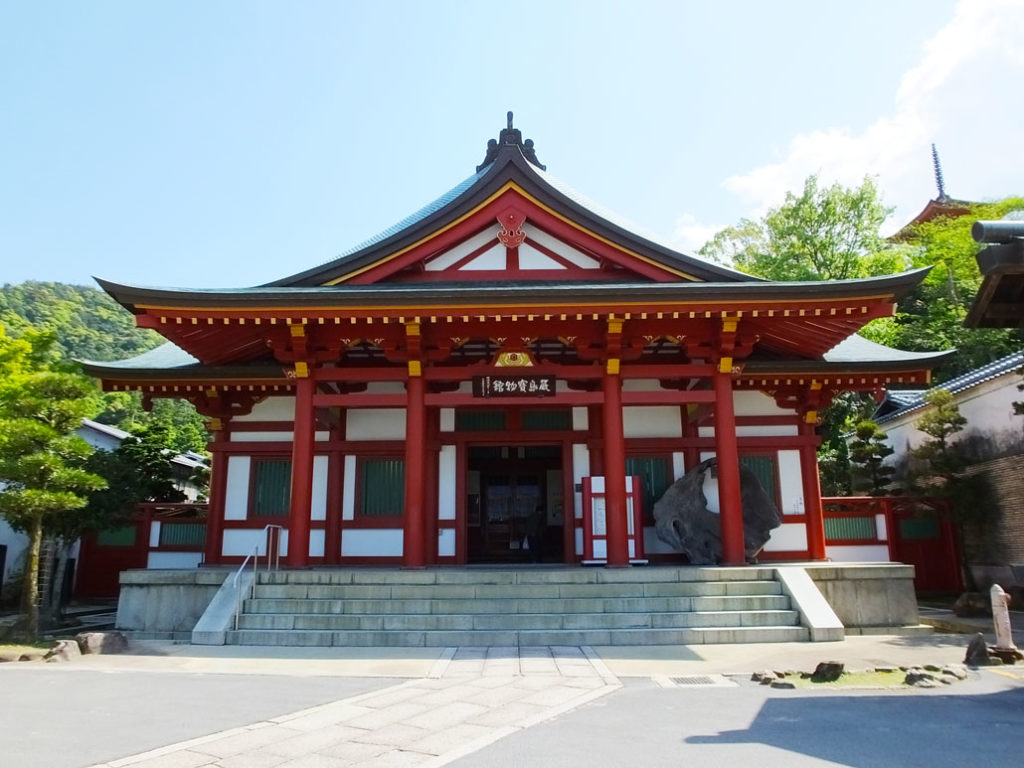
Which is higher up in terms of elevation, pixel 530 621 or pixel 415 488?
pixel 415 488

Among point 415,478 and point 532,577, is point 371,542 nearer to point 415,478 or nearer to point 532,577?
point 415,478

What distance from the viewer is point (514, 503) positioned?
1611 cm

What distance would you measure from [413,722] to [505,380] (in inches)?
285

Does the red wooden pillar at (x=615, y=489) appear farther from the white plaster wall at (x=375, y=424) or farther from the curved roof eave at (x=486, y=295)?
the white plaster wall at (x=375, y=424)

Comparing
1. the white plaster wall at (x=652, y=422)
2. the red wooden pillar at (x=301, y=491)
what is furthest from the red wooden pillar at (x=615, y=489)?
the red wooden pillar at (x=301, y=491)

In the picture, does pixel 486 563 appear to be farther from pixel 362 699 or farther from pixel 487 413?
pixel 362 699

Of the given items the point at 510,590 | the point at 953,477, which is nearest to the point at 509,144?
the point at 510,590

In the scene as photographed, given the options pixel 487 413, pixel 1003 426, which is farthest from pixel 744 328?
pixel 1003 426

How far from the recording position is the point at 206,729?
549 centimetres

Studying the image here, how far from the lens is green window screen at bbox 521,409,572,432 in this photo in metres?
14.4

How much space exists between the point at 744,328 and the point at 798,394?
9.57 feet

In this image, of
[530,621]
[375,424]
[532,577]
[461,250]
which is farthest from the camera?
[375,424]

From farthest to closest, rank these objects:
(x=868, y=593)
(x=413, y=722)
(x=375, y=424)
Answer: (x=375, y=424)
(x=868, y=593)
(x=413, y=722)

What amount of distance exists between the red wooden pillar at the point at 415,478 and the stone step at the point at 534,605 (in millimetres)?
1245
